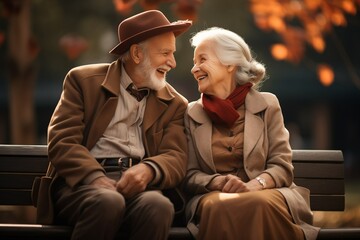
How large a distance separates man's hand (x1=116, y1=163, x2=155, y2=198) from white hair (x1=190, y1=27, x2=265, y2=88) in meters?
1.00

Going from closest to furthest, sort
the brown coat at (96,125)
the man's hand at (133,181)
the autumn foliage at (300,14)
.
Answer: the man's hand at (133,181) < the brown coat at (96,125) < the autumn foliage at (300,14)

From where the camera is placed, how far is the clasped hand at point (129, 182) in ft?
16.8

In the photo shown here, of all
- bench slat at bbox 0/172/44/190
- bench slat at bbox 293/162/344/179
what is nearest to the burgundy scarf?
bench slat at bbox 293/162/344/179

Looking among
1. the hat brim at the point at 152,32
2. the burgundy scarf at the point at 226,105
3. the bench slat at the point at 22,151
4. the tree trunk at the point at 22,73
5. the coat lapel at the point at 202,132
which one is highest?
the hat brim at the point at 152,32

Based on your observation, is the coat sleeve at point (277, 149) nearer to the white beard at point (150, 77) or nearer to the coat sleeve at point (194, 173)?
the coat sleeve at point (194, 173)

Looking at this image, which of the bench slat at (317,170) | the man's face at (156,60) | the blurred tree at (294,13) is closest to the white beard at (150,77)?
the man's face at (156,60)

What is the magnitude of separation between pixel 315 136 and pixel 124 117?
61.2ft

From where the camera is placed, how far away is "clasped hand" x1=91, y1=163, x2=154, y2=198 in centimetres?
511

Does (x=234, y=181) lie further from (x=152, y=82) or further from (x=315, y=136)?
(x=315, y=136)

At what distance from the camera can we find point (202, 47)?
5691 mm

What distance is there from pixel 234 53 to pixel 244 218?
48.3 inches

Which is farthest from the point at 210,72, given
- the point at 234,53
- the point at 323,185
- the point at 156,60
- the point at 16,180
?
the point at 16,180

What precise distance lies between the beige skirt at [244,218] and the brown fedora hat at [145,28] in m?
1.15

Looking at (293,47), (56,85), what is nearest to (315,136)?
(56,85)
